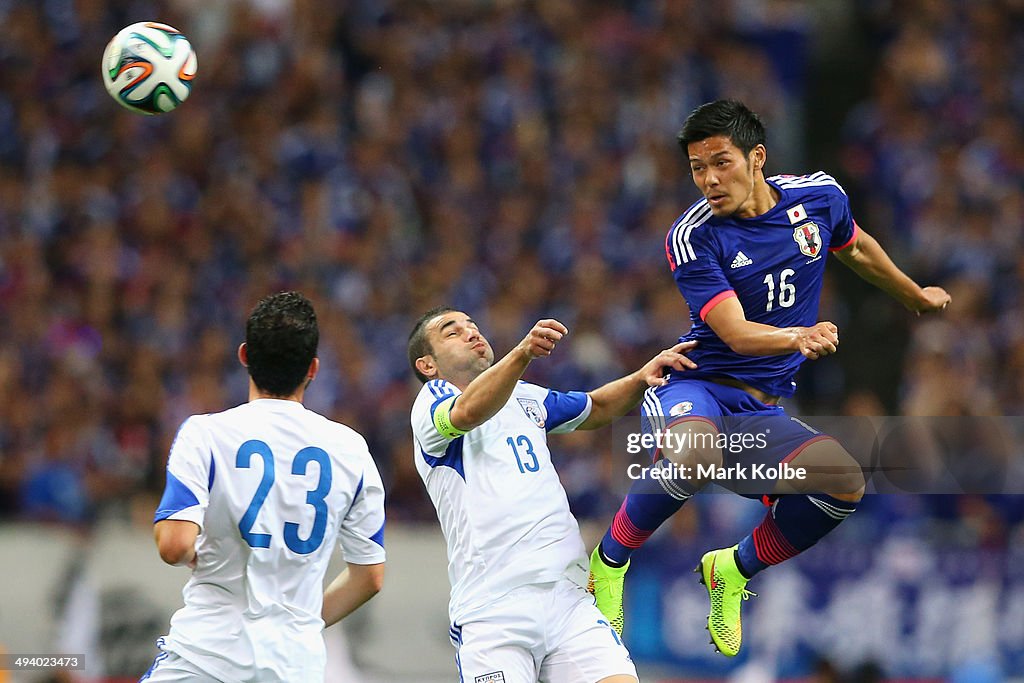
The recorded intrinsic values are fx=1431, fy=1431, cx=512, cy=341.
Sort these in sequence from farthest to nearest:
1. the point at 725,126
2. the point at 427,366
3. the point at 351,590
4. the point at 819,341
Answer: the point at 427,366
the point at 725,126
the point at 351,590
the point at 819,341

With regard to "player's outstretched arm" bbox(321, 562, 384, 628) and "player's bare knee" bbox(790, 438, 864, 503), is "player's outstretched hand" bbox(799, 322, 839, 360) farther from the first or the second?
"player's outstretched arm" bbox(321, 562, 384, 628)

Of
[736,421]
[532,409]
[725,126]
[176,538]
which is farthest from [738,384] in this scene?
[176,538]

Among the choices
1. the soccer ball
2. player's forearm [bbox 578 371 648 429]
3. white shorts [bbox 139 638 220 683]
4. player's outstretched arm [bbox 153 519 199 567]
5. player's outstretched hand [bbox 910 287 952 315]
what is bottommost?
white shorts [bbox 139 638 220 683]

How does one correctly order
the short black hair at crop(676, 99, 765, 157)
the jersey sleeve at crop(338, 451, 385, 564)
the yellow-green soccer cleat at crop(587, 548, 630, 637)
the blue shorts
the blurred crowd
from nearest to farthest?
1. the jersey sleeve at crop(338, 451, 385, 564)
2. the short black hair at crop(676, 99, 765, 157)
3. the blue shorts
4. the yellow-green soccer cleat at crop(587, 548, 630, 637)
5. the blurred crowd

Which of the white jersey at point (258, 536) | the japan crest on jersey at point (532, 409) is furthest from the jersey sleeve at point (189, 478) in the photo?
the japan crest on jersey at point (532, 409)

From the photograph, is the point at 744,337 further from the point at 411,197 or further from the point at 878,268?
the point at 411,197

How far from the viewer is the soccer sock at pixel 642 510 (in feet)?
22.5

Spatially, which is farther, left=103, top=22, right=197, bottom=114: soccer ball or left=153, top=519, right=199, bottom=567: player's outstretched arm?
left=103, top=22, right=197, bottom=114: soccer ball

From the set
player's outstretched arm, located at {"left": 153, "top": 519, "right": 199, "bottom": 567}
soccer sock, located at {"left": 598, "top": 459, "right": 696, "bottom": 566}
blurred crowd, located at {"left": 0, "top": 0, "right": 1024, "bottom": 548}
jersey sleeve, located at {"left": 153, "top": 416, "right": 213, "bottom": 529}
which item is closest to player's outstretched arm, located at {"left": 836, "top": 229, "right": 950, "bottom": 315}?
soccer sock, located at {"left": 598, "top": 459, "right": 696, "bottom": 566}

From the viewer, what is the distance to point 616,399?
741 cm

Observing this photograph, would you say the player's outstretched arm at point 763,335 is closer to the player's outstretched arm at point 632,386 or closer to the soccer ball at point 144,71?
the player's outstretched arm at point 632,386

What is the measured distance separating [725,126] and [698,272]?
27.5 inches

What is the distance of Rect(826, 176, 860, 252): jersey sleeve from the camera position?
23.3ft

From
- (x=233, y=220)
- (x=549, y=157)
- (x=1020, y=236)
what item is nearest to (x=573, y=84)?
(x=549, y=157)
